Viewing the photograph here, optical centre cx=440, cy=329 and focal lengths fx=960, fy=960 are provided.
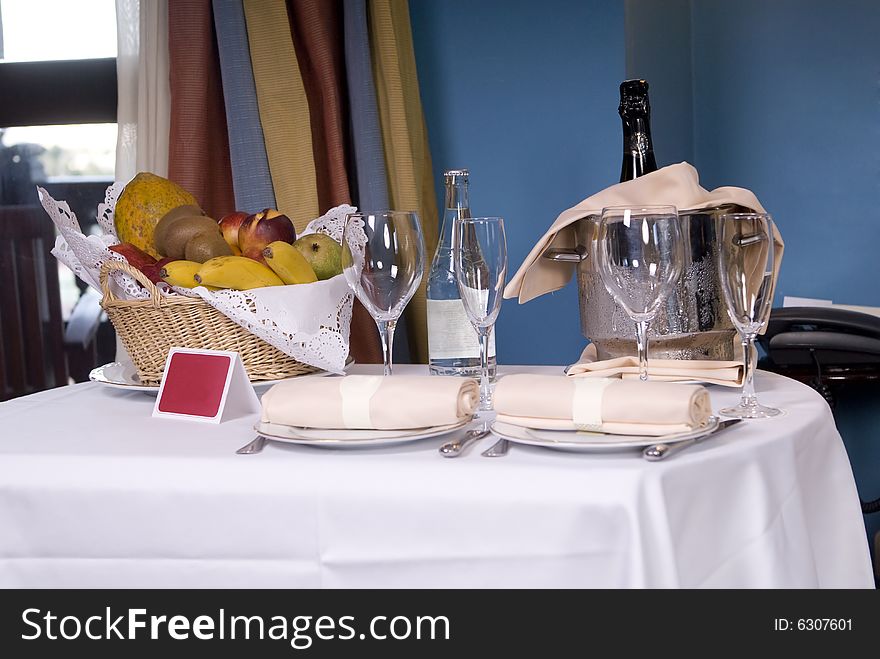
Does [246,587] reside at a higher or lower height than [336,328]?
lower

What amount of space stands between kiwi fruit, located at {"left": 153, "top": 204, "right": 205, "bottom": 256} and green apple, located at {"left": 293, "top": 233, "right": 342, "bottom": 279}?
5.4 inches

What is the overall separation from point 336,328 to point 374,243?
0.64ft

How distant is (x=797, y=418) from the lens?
2.93 ft

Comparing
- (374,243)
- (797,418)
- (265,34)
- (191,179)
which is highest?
(265,34)

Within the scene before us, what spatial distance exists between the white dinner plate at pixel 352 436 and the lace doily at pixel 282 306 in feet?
0.70

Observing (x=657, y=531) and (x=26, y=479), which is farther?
(x=26, y=479)

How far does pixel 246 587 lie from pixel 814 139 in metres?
1.99

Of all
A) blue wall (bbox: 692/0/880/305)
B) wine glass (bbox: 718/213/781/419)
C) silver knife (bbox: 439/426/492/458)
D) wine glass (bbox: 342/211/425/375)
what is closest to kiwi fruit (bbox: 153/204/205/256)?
wine glass (bbox: 342/211/425/375)

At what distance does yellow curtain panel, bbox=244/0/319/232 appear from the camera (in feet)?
6.35

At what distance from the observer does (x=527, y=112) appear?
197 cm
